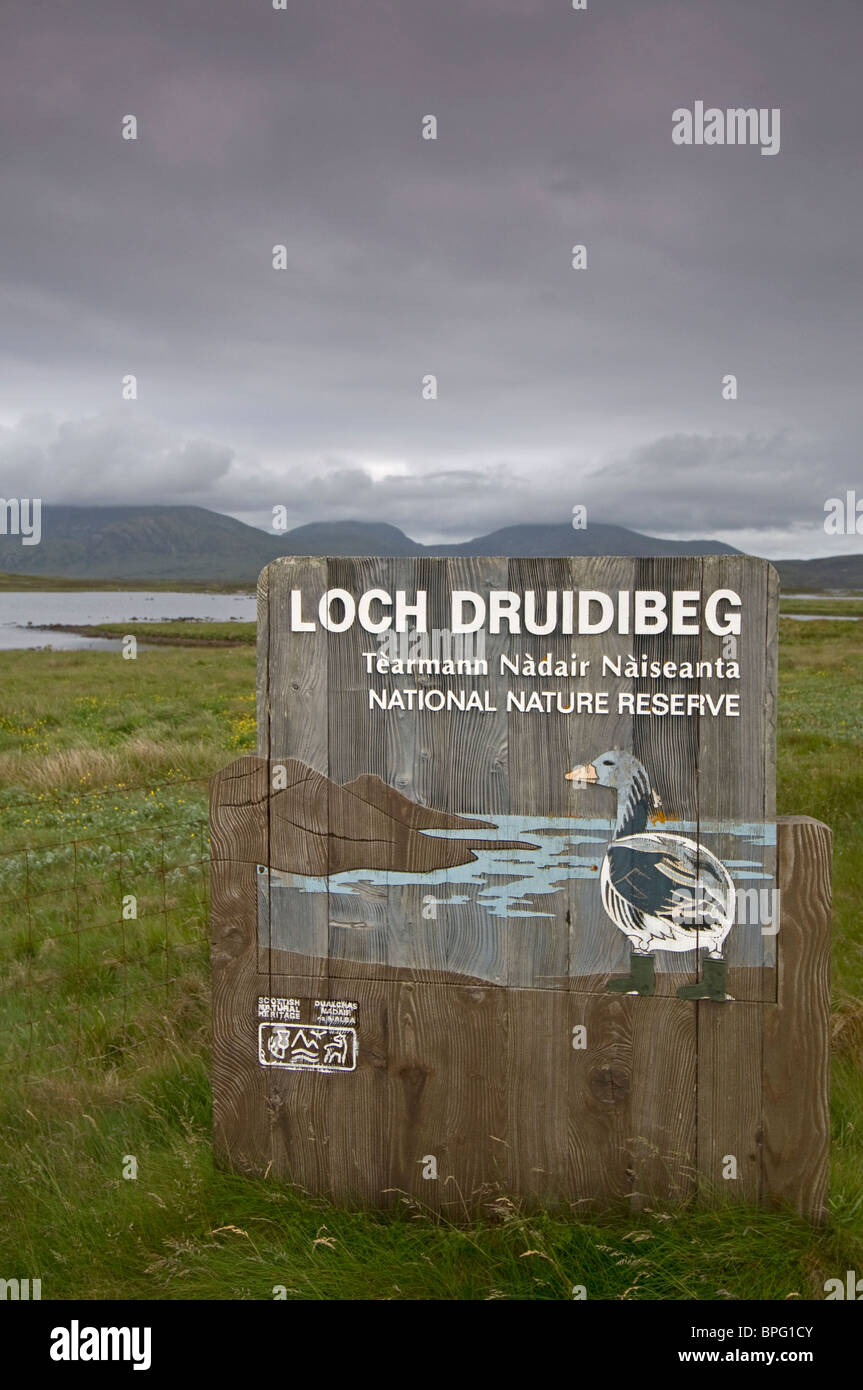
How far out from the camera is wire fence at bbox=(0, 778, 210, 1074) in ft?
17.7

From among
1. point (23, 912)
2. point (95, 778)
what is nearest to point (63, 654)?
point (95, 778)

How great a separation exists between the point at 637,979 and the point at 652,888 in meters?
0.36

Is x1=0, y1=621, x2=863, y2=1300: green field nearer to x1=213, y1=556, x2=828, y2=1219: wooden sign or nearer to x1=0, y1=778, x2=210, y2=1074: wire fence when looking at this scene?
x1=0, y1=778, x2=210, y2=1074: wire fence

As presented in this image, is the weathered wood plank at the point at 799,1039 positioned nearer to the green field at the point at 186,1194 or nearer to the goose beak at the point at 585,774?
the green field at the point at 186,1194

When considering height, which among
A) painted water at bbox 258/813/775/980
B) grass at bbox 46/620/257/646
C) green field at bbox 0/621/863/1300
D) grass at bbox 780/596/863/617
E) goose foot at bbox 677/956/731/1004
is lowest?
green field at bbox 0/621/863/1300

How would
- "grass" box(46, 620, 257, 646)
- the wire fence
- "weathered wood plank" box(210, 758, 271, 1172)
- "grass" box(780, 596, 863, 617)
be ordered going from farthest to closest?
"grass" box(780, 596, 863, 617) < "grass" box(46, 620, 257, 646) < the wire fence < "weathered wood plank" box(210, 758, 271, 1172)

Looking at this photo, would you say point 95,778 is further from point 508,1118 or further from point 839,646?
point 839,646

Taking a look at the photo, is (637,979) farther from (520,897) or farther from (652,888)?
(520,897)

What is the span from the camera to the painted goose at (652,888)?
3.72m

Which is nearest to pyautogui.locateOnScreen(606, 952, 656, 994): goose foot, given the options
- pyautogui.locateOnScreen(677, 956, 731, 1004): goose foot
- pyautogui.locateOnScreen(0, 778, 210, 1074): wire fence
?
pyautogui.locateOnScreen(677, 956, 731, 1004): goose foot

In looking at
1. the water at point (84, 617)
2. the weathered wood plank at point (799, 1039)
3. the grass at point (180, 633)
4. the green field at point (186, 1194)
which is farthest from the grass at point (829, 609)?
the weathered wood plank at point (799, 1039)

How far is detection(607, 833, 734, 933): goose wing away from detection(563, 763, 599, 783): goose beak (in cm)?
26

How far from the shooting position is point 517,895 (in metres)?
3.83

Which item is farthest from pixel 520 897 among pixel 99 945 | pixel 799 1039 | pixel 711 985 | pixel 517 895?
pixel 99 945
